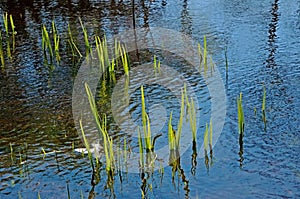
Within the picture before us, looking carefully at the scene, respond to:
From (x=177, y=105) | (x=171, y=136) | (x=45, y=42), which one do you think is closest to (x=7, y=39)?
(x=45, y=42)

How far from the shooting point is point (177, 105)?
14.8ft

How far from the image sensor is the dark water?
131 inches

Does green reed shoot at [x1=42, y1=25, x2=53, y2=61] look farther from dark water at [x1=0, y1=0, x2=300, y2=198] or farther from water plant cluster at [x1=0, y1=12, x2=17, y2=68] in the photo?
water plant cluster at [x1=0, y1=12, x2=17, y2=68]

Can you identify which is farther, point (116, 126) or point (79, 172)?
point (116, 126)

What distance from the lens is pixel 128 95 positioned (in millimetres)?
4789

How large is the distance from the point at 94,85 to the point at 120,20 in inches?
94.0

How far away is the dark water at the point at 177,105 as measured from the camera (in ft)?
10.9

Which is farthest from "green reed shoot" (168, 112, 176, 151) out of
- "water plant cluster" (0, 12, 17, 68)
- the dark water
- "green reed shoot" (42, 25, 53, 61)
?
"water plant cluster" (0, 12, 17, 68)

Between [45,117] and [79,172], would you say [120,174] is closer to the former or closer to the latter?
[79,172]

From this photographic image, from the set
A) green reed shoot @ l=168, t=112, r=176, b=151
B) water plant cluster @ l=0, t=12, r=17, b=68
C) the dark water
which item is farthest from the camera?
water plant cluster @ l=0, t=12, r=17, b=68

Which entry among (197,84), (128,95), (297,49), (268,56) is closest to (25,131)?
(128,95)

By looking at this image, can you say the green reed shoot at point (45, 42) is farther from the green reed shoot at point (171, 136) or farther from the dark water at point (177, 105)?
the green reed shoot at point (171, 136)

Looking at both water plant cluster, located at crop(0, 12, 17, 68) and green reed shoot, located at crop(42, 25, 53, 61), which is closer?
green reed shoot, located at crop(42, 25, 53, 61)

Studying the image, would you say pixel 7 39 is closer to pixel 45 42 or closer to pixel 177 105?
pixel 45 42
